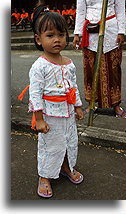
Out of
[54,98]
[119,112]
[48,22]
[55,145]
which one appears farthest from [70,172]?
[119,112]

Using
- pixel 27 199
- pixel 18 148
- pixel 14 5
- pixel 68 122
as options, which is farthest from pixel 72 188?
pixel 14 5

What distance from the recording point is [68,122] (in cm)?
180

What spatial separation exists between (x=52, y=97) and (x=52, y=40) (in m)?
0.38

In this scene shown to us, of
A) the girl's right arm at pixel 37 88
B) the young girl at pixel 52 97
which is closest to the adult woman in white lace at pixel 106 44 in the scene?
the young girl at pixel 52 97

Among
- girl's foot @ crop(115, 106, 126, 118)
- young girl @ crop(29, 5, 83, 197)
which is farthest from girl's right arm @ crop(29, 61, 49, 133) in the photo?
girl's foot @ crop(115, 106, 126, 118)

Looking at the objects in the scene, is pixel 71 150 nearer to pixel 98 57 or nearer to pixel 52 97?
pixel 52 97

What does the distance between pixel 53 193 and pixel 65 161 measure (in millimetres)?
273

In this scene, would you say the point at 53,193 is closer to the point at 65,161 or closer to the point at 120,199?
the point at 65,161

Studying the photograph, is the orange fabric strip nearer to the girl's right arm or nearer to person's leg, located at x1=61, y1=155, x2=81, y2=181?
the girl's right arm

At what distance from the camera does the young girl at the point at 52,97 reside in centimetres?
158

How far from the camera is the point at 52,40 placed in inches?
61.5

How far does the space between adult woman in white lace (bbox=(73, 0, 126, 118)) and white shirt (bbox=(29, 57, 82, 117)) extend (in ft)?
3.99

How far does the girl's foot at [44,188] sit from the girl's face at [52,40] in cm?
99

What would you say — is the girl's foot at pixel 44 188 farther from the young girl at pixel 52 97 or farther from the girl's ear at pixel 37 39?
the girl's ear at pixel 37 39
